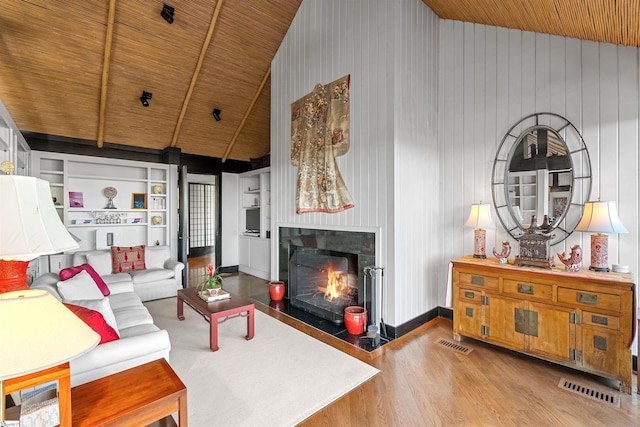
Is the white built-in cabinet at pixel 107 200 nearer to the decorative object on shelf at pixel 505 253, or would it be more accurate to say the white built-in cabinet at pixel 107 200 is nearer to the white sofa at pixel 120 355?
the white sofa at pixel 120 355

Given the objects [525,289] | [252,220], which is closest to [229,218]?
[252,220]

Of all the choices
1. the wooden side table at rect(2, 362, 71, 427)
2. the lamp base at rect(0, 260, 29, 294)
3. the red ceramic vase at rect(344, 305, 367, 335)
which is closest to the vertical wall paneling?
the red ceramic vase at rect(344, 305, 367, 335)

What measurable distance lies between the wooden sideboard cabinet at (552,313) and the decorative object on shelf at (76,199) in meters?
6.35

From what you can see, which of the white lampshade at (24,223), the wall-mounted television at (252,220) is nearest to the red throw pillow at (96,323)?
the white lampshade at (24,223)

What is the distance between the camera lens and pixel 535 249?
292 cm

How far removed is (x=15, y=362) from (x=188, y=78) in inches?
209

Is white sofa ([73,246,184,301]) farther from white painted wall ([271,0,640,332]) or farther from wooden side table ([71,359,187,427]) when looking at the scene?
wooden side table ([71,359,187,427])

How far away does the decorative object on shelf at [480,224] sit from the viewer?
3387mm

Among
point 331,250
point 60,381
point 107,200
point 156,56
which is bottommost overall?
point 60,381

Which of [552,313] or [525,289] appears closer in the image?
[552,313]

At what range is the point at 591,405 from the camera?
2186mm

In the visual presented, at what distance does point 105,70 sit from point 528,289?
6.05 m

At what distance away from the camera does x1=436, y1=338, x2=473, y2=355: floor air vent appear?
3049 millimetres

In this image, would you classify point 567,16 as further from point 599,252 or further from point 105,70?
point 105,70
